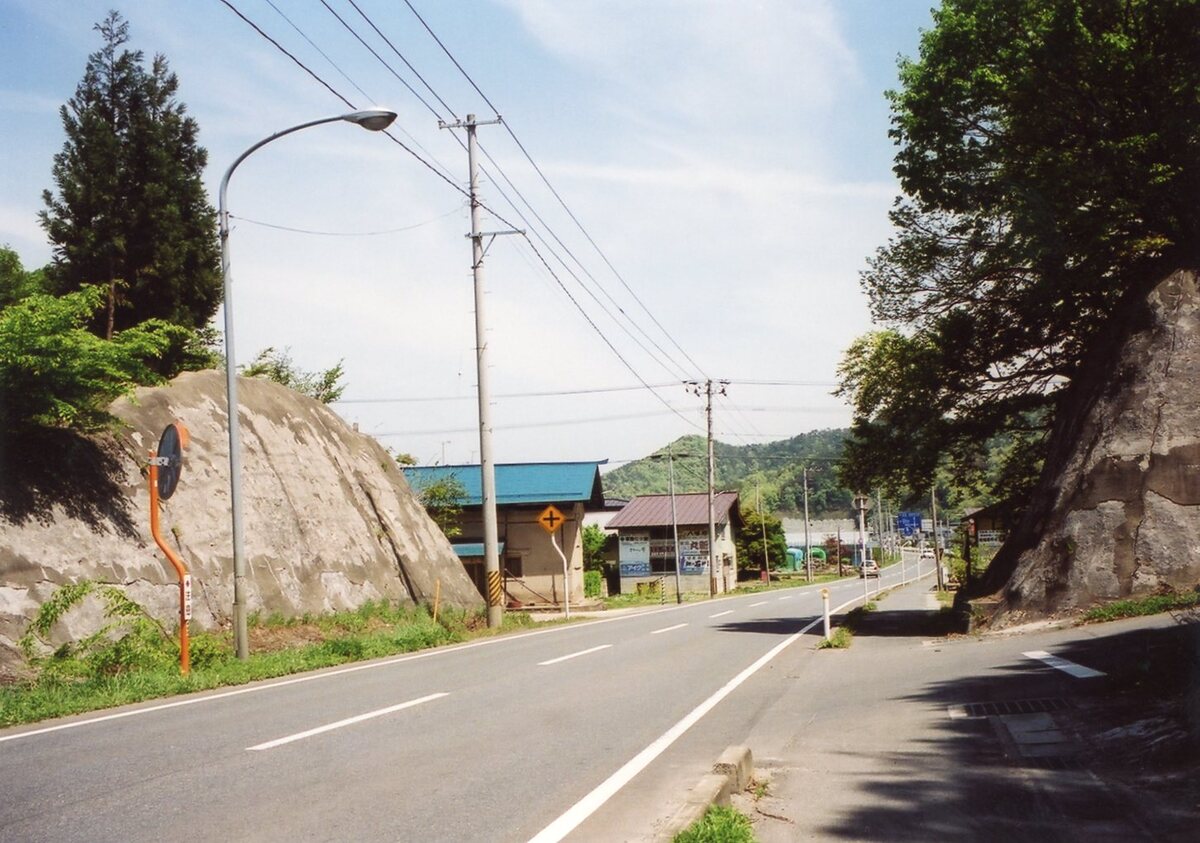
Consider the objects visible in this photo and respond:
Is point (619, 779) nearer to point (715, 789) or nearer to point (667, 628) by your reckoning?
point (715, 789)

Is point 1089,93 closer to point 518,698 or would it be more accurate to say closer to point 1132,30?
point 1132,30

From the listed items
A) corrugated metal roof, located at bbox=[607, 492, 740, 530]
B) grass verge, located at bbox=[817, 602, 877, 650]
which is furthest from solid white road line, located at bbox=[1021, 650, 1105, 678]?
corrugated metal roof, located at bbox=[607, 492, 740, 530]

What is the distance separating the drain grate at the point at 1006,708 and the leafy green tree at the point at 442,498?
32.4m

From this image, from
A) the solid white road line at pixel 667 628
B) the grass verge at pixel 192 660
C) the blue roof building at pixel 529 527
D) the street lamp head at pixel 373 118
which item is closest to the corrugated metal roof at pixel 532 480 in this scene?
the blue roof building at pixel 529 527

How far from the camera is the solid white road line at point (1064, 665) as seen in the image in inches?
407

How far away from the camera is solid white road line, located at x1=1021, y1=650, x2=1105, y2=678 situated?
10344 mm

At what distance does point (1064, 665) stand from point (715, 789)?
7498 mm

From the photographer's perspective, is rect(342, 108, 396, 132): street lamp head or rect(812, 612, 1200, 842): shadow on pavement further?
rect(342, 108, 396, 132): street lamp head

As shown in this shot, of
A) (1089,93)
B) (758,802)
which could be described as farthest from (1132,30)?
(758,802)

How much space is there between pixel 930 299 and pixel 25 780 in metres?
20.4

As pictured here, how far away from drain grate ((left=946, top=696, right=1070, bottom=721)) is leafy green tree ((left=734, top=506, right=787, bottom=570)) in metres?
71.8

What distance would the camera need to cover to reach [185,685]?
11758mm

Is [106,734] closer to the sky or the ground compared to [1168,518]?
closer to the ground

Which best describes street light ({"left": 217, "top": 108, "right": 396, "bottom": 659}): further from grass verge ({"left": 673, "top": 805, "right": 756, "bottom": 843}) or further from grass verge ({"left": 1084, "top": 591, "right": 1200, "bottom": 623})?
grass verge ({"left": 1084, "top": 591, "right": 1200, "bottom": 623})
